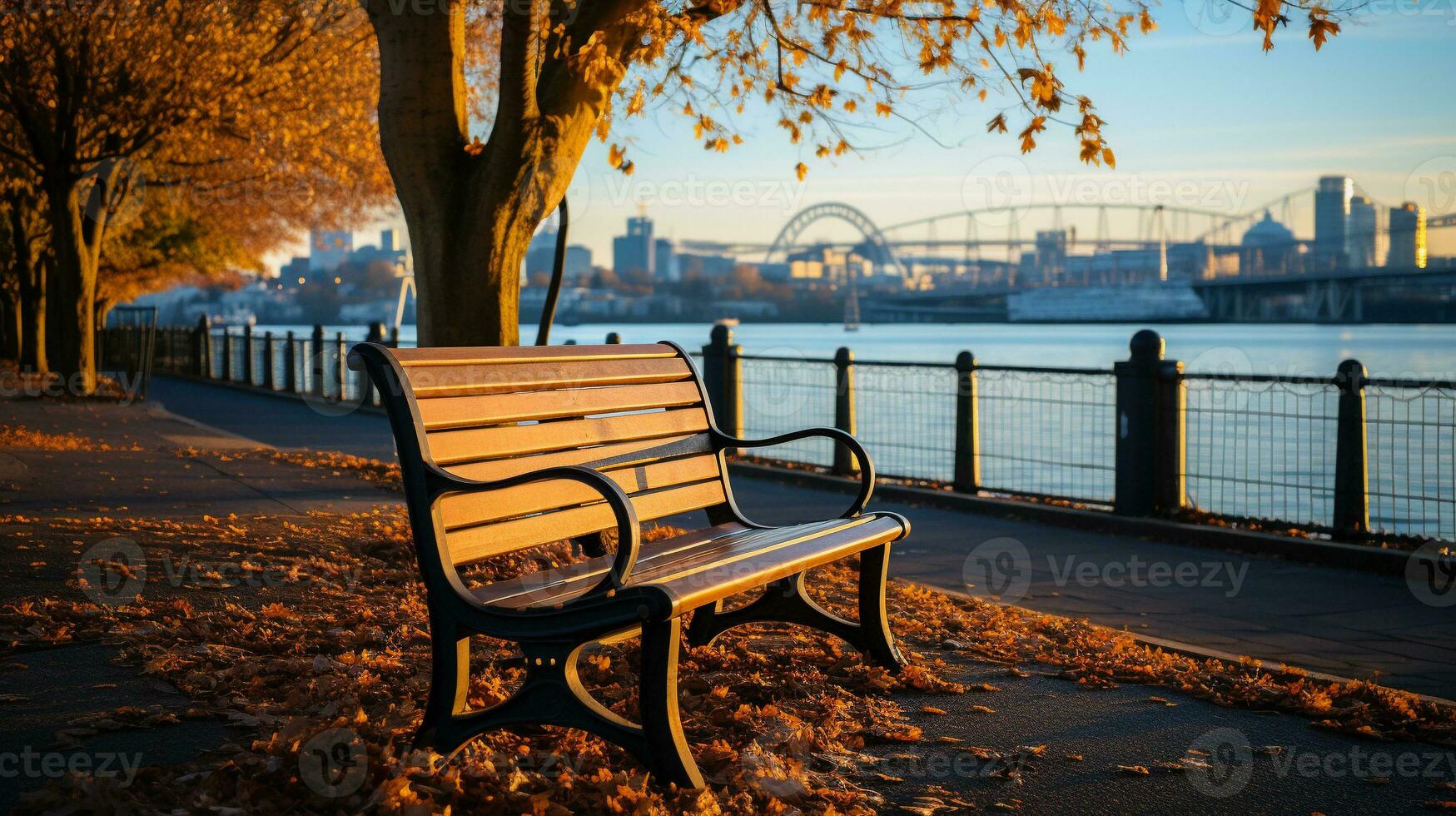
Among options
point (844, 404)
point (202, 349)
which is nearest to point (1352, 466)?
point (844, 404)

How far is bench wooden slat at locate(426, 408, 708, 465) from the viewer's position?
3.89 metres

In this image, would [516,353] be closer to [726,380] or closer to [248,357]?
[726,380]

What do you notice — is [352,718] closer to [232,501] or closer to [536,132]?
[536,132]

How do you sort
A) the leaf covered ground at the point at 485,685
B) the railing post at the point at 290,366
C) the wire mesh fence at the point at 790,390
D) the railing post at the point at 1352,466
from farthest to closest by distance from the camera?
the railing post at the point at 290,366
the wire mesh fence at the point at 790,390
the railing post at the point at 1352,466
the leaf covered ground at the point at 485,685

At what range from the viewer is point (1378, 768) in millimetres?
4031

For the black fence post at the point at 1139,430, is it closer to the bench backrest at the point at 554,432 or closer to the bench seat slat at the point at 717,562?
the bench seat slat at the point at 717,562

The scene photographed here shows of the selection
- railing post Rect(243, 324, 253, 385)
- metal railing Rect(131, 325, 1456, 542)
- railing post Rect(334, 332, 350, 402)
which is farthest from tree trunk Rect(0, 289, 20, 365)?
metal railing Rect(131, 325, 1456, 542)

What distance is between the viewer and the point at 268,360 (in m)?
Answer: 28.2

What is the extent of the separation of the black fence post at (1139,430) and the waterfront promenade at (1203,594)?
0.37m

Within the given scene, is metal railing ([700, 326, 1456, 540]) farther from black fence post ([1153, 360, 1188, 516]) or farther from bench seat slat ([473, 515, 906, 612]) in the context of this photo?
bench seat slat ([473, 515, 906, 612])

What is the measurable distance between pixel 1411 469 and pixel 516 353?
1982 cm

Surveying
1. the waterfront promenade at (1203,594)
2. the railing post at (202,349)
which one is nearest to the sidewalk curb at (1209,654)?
the waterfront promenade at (1203,594)

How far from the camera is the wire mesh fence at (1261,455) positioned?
31.5ft

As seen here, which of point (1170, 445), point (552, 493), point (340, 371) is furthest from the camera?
point (340, 371)
